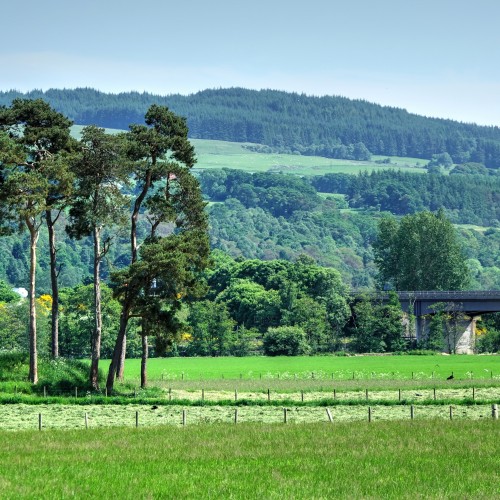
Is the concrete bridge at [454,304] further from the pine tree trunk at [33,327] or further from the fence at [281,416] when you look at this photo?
the fence at [281,416]

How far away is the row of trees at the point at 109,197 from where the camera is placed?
81.3m

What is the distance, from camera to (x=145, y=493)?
153 feet

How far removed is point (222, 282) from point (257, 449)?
137054 millimetres

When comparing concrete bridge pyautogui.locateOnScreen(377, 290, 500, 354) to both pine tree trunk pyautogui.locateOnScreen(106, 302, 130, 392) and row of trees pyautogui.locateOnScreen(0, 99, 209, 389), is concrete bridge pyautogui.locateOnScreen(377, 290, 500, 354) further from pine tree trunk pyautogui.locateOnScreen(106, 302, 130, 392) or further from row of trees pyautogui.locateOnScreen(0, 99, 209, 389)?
pine tree trunk pyautogui.locateOnScreen(106, 302, 130, 392)

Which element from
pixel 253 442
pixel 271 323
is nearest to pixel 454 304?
pixel 271 323

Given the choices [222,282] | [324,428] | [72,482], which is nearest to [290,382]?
[324,428]

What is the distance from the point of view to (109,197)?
3403 inches

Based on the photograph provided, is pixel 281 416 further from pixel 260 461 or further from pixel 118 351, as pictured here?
pixel 118 351

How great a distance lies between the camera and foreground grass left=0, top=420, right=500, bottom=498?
1866 inches

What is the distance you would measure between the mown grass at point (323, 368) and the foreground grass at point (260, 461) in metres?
38.4

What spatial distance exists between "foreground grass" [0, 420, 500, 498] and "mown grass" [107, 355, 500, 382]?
126 ft

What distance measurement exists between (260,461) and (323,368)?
7301 centimetres

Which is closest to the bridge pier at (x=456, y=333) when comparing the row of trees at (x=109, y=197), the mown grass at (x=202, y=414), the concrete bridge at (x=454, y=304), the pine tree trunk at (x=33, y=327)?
the concrete bridge at (x=454, y=304)

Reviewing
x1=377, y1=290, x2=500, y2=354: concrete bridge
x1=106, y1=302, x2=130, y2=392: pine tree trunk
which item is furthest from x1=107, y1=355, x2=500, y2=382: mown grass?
x1=377, y1=290, x2=500, y2=354: concrete bridge
